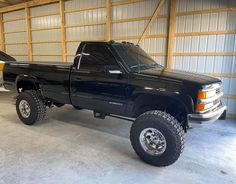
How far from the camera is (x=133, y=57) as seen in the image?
11.9 ft

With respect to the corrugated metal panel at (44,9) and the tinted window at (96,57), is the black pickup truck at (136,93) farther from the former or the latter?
the corrugated metal panel at (44,9)

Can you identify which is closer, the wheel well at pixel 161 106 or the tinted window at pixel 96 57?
the wheel well at pixel 161 106

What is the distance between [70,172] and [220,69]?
16.2 feet

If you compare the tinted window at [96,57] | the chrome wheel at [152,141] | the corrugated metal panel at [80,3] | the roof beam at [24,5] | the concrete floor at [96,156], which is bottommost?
the concrete floor at [96,156]

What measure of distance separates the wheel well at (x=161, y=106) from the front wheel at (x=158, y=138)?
0.18 meters

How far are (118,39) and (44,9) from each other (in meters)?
4.32

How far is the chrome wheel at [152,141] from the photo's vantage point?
9.61 feet

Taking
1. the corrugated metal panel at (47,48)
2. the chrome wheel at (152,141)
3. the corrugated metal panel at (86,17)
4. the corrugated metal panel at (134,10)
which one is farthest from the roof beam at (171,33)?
the corrugated metal panel at (47,48)

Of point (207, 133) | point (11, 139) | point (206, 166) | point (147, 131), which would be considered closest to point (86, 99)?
point (147, 131)

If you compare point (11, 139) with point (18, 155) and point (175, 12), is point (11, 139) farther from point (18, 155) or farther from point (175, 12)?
point (175, 12)

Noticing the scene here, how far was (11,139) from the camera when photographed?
3822 mm

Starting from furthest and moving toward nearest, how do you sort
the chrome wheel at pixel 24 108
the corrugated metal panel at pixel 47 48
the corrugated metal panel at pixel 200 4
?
1. the corrugated metal panel at pixel 47 48
2. the corrugated metal panel at pixel 200 4
3. the chrome wheel at pixel 24 108

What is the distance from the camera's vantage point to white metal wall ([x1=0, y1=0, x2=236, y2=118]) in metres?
5.47

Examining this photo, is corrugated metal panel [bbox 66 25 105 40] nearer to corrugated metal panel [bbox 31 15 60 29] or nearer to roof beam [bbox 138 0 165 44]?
corrugated metal panel [bbox 31 15 60 29]
